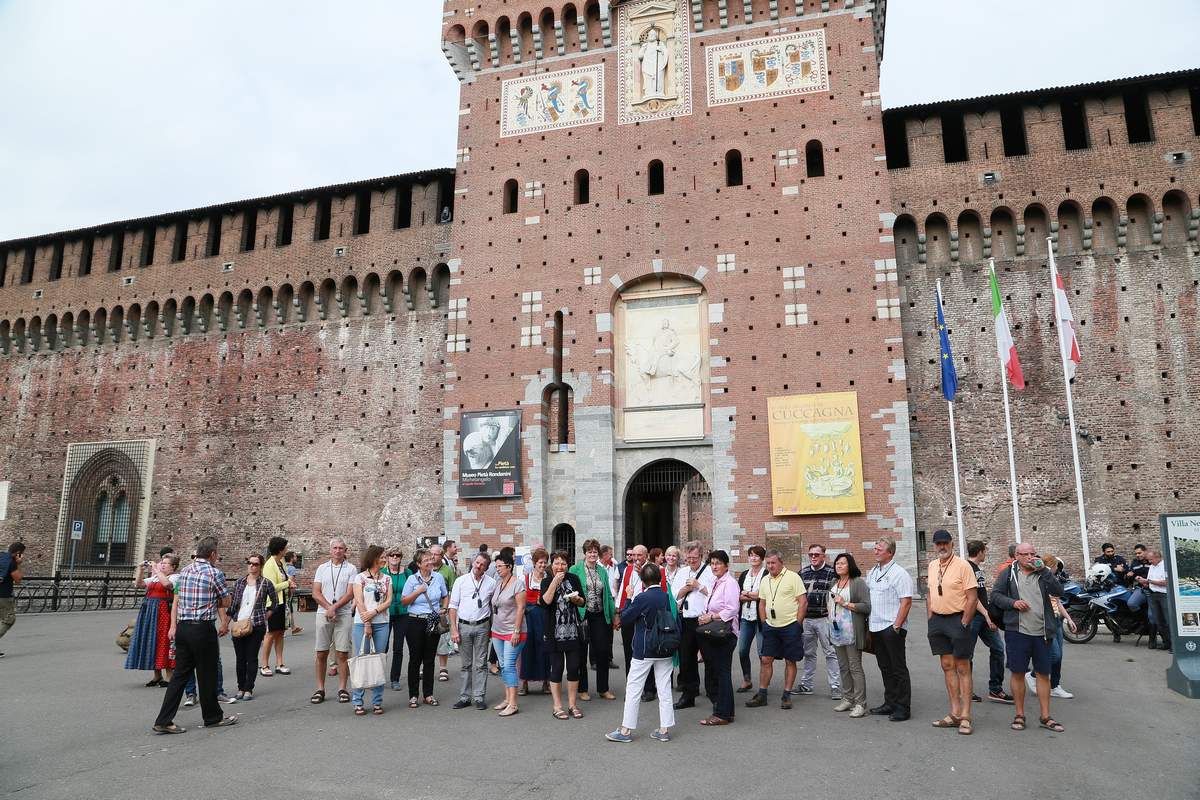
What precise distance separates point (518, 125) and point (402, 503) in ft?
36.0

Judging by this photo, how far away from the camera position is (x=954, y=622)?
7.01m

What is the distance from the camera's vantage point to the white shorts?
8.54m

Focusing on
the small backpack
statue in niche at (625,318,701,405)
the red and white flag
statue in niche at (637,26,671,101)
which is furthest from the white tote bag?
statue in niche at (637,26,671,101)

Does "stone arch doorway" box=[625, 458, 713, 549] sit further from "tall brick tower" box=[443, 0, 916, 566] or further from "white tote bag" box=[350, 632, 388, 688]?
"white tote bag" box=[350, 632, 388, 688]

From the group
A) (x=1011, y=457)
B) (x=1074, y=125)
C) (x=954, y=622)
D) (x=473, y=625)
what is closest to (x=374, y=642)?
(x=473, y=625)

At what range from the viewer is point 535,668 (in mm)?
8656

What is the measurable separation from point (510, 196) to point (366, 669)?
16432 mm

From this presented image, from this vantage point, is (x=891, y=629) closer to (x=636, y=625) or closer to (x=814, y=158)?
(x=636, y=625)

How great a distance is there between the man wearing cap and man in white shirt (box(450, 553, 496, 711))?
423 centimetres

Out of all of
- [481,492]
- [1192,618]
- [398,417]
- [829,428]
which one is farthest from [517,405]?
[1192,618]

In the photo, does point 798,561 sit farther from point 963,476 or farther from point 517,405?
point 517,405

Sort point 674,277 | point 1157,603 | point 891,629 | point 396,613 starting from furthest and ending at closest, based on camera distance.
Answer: point 674,277
point 1157,603
point 396,613
point 891,629

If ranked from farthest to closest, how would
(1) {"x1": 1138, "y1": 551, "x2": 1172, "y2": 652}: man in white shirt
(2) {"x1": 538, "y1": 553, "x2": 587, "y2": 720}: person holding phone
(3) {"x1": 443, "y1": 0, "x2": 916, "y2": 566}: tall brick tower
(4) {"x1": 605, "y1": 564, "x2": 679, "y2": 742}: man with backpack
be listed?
(3) {"x1": 443, "y1": 0, "x2": 916, "y2": 566}: tall brick tower → (1) {"x1": 1138, "y1": 551, "x2": 1172, "y2": 652}: man in white shirt → (2) {"x1": 538, "y1": 553, "x2": 587, "y2": 720}: person holding phone → (4) {"x1": 605, "y1": 564, "x2": 679, "y2": 742}: man with backpack

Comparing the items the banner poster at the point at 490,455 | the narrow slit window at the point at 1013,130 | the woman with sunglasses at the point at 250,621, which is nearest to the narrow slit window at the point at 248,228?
the banner poster at the point at 490,455
